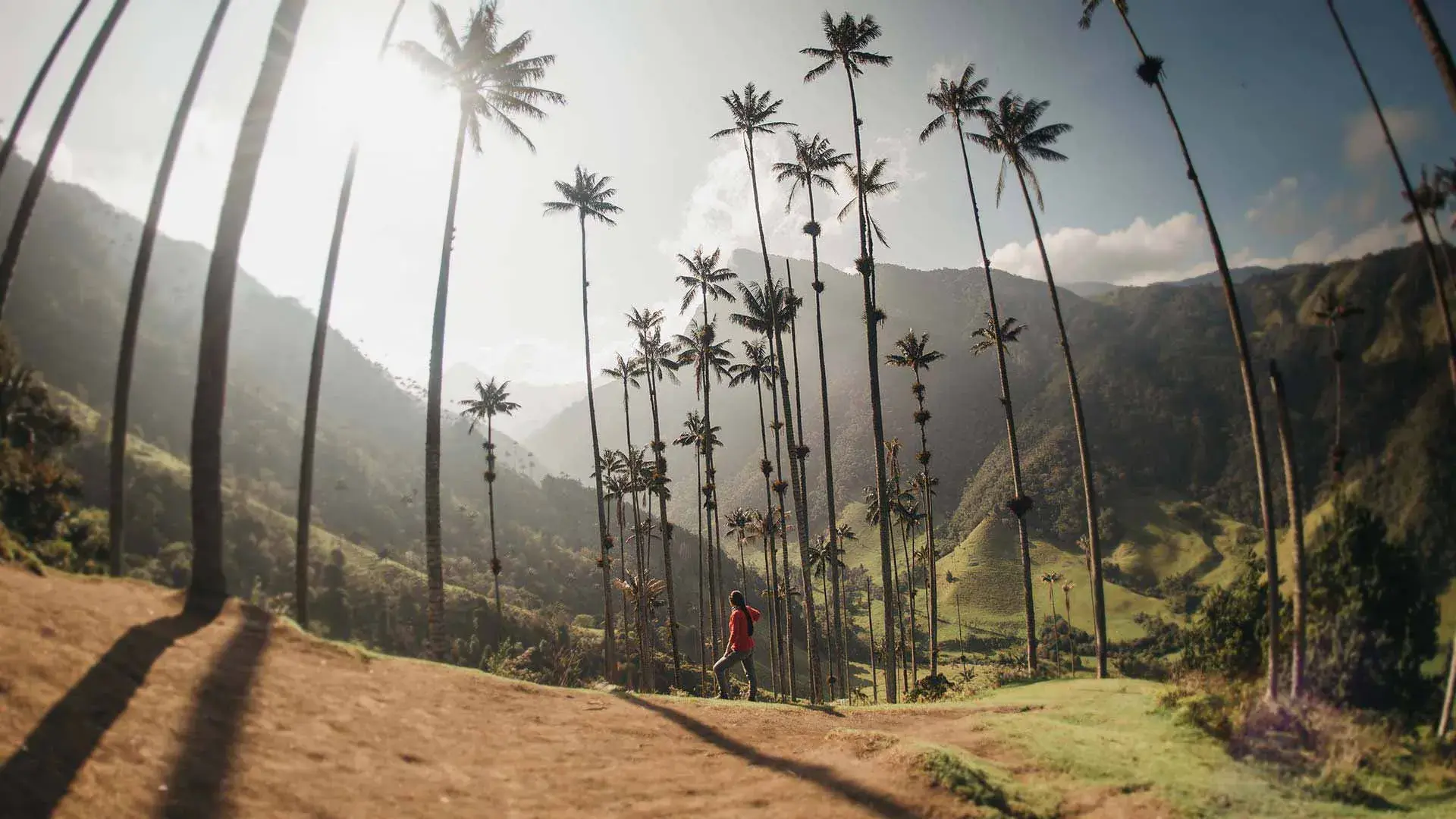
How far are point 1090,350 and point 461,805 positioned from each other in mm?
220455

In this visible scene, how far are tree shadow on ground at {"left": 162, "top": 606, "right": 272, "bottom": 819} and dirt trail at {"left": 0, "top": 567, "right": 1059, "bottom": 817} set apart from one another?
21 mm

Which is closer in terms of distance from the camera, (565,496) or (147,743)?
(147,743)

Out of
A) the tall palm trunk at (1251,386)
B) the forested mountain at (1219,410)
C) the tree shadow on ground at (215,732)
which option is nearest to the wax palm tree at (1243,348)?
the tall palm trunk at (1251,386)

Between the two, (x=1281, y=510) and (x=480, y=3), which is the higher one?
(x=480, y=3)

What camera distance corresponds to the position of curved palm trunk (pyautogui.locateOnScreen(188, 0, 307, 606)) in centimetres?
916

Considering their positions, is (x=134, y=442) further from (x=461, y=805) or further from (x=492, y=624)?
(x=461, y=805)

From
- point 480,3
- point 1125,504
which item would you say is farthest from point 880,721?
point 1125,504

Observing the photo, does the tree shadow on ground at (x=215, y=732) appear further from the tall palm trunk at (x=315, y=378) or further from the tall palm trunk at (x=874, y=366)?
the tall palm trunk at (x=874, y=366)

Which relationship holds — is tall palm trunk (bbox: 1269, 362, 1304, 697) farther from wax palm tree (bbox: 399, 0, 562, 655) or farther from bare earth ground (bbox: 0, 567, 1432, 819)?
wax palm tree (bbox: 399, 0, 562, 655)

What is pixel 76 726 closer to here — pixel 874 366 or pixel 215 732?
pixel 215 732

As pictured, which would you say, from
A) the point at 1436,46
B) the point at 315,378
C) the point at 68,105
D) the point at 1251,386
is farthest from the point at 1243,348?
the point at 68,105

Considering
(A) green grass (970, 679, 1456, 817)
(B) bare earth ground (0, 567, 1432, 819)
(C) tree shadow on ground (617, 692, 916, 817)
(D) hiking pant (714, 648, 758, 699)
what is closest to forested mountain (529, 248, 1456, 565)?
(A) green grass (970, 679, 1456, 817)

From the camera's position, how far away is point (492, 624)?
83.0m

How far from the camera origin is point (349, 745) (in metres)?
5.99
